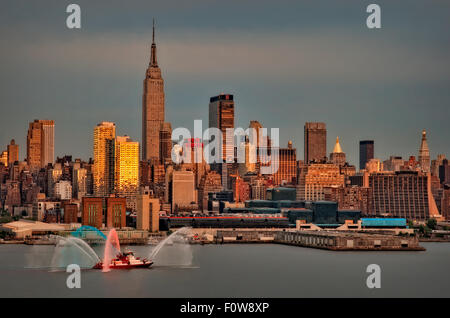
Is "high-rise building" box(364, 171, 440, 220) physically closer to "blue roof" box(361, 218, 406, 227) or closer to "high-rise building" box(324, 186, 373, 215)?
"high-rise building" box(324, 186, 373, 215)

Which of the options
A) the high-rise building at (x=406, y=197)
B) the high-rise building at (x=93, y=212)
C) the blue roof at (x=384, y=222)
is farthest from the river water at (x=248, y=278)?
the high-rise building at (x=406, y=197)

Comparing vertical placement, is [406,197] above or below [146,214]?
above

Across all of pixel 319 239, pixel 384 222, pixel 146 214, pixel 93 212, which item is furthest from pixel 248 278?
pixel 384 222

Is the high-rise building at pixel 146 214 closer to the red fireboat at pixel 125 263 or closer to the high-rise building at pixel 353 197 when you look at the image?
the high-rise building at pixel 353 197

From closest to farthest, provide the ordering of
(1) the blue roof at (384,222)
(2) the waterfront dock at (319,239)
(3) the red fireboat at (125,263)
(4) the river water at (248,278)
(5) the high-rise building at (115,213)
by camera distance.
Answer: (4) the river water at (248,278), (3) the red fireboat at (125,263), (2) the waterfront dock at (319,239), (5) the high-rise building at (115,213), (1) the blue roof at (384,222)

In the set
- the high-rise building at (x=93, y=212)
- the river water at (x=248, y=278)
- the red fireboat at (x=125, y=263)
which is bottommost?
the river water at (x=248, y=278)

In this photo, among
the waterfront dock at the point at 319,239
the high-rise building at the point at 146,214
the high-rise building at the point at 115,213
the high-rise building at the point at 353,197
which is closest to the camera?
the waterfront dock at the point at 319,239

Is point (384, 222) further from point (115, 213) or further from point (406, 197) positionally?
point (406, 197)

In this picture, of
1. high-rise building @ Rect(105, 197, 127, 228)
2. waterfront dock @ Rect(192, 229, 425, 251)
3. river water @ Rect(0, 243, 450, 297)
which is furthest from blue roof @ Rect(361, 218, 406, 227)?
river water @ Rect(0, 243, 450, 297)
